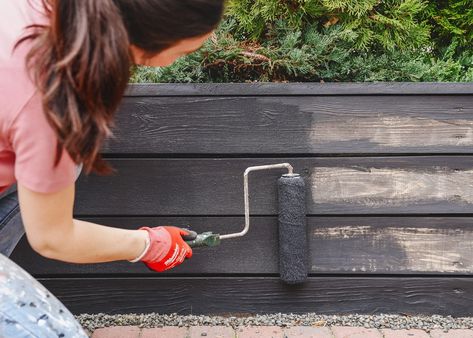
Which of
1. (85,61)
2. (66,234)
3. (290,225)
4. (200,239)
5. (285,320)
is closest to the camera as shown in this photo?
(85,61)

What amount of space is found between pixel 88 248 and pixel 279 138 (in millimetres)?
1000

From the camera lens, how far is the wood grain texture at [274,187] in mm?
2420

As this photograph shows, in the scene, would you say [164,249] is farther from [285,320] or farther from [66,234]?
[285,320]

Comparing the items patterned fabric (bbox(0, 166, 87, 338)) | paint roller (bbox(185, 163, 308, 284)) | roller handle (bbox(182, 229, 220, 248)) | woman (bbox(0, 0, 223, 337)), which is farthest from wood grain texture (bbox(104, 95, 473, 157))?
patterned fabric (bbox(0, 166, 87, 338))


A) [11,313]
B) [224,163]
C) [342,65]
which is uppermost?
[11,313]

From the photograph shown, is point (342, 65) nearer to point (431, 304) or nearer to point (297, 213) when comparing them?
point (297, 213)

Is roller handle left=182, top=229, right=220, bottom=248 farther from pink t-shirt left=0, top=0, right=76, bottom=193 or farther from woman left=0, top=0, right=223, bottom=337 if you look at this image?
pink t-shirt left=0, top=0, right=76, bottom=193

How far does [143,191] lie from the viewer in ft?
7.99

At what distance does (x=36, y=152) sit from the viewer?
1.30 meters

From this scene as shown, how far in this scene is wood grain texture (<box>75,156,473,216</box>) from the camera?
2.42 m

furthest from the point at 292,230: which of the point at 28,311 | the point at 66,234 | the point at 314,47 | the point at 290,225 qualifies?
the point at 28,311

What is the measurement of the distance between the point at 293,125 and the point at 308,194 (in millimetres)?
246

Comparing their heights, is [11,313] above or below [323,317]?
above

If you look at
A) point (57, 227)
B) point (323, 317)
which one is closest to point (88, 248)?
point (57, 227)
